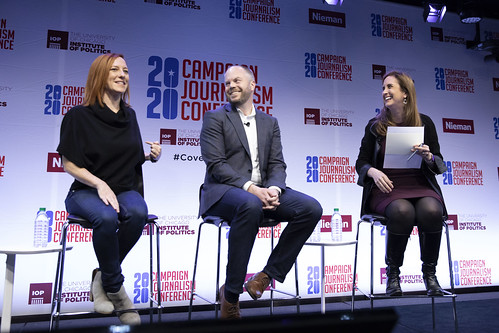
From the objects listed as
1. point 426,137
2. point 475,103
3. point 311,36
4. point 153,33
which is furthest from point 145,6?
point 475,103

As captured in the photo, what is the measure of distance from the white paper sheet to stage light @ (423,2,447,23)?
7.65ft

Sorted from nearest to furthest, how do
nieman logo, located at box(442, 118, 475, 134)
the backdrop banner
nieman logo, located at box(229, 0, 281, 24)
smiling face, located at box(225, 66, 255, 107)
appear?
smiling face, located at box(225, 66, 255, 107), the backdrop banner, nieman logo, located at box(229, 0, 281, 24), nieman logo, located at box(442, 118, 475, 134)

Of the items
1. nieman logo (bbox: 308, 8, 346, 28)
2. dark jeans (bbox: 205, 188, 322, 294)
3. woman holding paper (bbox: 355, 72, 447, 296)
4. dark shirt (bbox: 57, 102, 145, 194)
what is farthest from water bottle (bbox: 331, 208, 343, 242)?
nieman logo (bbox: 308, 8, 346, 28)

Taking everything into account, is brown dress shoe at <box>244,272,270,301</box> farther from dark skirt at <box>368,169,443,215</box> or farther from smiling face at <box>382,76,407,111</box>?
smiling face at <box>382,76,407,111</box>

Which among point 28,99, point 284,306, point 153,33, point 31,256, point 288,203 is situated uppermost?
point 153,33

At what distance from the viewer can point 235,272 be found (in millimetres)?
1867

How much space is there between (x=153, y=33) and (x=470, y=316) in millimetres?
3245

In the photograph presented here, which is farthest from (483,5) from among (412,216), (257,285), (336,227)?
(257,285)

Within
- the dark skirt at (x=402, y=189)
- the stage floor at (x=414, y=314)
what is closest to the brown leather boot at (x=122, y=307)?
the stage floor at (x=414, y=314)

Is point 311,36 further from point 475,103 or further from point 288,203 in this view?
point 288,203

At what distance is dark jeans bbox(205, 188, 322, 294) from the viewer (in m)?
1.88

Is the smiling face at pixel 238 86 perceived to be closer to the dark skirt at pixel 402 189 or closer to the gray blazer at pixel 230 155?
the gray blazer at pixel 230 155

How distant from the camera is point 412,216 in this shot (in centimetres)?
213

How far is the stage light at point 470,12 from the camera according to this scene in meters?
3.85
